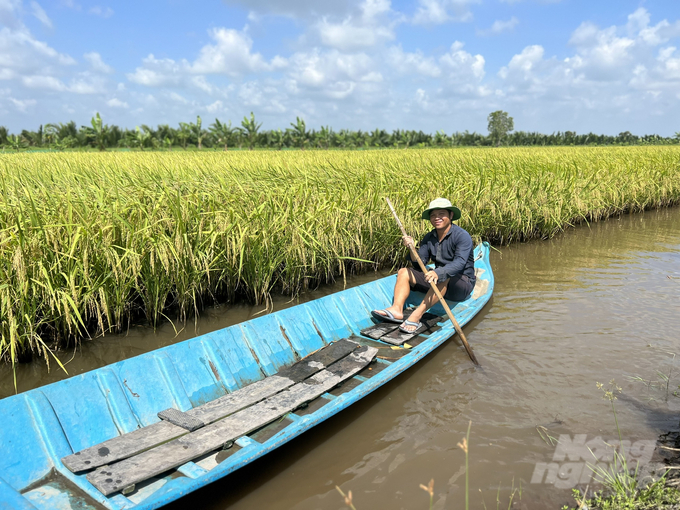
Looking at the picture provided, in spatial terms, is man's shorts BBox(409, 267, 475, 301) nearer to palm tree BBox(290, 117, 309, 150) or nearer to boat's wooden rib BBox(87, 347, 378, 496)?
boat's wooden rib BBox(87, 347, 378, 496)

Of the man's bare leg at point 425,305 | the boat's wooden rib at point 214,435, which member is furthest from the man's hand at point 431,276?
the boat's wooden rib at point 214,435

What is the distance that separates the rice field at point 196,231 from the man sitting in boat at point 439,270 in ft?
2.22

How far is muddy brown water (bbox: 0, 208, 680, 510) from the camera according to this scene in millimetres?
2264

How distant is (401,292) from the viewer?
414 centimetres

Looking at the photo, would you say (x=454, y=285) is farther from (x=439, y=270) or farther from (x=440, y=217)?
(x=440, y=217)

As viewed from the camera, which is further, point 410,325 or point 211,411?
point 410,325

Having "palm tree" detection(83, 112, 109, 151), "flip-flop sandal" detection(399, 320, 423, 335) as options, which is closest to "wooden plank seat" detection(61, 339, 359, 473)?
"flip-flop sandal" detection(399, 320, 423, 335)

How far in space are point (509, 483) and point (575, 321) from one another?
2463mm

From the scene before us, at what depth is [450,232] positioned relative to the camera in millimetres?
4148

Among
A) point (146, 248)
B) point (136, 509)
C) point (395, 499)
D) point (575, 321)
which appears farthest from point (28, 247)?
point (575, 321)

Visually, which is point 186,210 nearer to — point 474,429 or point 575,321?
point 474,429

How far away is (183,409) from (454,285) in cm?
265

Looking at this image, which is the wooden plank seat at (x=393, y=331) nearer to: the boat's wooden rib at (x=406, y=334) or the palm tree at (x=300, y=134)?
the boat's wooden rib at (x=406, y=334)

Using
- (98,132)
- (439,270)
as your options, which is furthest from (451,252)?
(98,132)
